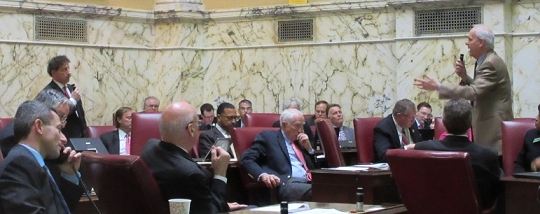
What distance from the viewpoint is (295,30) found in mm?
10500

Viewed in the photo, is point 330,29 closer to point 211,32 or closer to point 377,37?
point 377,37

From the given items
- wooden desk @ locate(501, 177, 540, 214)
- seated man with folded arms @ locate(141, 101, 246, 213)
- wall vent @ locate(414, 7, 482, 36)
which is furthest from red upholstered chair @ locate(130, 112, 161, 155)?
wall vent @ locate(414, 7, 482, 36)

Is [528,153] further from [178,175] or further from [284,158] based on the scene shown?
[178,175]

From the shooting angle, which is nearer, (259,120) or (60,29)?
(259,120)

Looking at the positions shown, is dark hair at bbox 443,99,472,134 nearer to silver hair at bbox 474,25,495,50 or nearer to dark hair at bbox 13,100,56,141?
silver hair at bbox 474,25,495,50

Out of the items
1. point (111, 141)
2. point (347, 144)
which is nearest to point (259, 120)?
point (347, 144)

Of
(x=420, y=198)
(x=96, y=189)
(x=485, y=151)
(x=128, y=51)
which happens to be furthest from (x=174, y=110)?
(x=128, y=51)

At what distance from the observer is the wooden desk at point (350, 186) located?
5586 mm

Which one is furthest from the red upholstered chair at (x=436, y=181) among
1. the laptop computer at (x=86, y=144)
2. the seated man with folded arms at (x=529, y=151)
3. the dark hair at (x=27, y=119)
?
the laptop computer at (x=86, y=144)

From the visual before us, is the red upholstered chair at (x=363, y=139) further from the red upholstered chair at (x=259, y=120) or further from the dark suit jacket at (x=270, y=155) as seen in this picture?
the red upholstered chair at (x=259, y=120)

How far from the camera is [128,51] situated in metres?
10.6

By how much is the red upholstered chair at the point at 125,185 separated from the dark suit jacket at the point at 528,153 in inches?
100

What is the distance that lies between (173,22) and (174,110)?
21.3ft

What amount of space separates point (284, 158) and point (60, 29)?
14.7 ft
